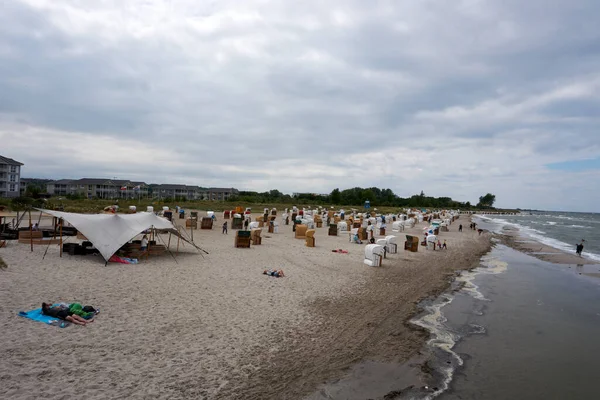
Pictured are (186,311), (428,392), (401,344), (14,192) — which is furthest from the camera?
(14,192)

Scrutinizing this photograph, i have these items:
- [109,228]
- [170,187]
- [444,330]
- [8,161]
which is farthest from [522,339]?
[170,187]

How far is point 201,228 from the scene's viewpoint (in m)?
29.2

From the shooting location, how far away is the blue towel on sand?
7.54m

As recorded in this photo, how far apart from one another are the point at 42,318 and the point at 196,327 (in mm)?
2976

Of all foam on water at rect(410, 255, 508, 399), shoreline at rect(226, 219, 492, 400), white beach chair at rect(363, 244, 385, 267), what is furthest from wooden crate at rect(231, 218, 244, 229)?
foam on water at rect(410, 255, 508, 399)

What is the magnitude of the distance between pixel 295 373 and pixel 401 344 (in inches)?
114

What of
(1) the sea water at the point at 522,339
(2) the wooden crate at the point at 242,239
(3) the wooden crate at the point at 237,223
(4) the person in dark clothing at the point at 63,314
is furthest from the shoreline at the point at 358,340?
(3) the wooden crate at the point at 237,223

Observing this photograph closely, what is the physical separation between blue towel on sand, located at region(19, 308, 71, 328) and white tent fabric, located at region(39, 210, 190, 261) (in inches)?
217

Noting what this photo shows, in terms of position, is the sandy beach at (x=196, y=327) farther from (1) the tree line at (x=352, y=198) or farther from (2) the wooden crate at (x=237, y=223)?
(1) the tree line at (x=352, y=198)

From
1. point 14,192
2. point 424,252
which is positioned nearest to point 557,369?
point 424,252

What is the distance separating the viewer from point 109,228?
1432cm

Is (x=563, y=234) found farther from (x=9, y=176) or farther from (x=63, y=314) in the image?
(x=9, y=176)

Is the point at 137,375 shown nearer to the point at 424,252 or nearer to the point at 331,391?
the point at 331,391

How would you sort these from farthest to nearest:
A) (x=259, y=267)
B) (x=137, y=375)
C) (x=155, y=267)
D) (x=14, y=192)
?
(x=14, y=192), (x=259, y=267), (x=155, y=267), (x=137, y=375)
